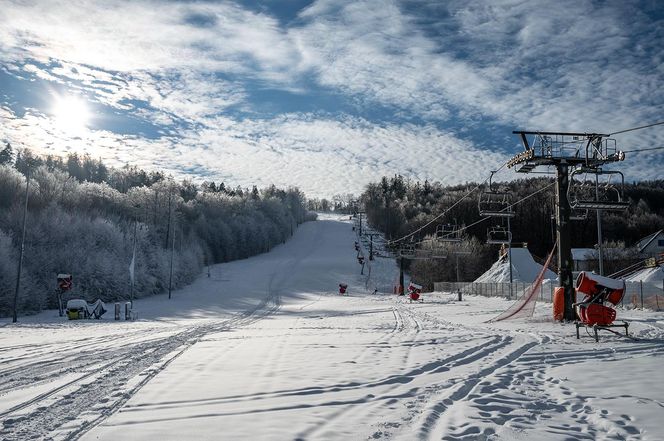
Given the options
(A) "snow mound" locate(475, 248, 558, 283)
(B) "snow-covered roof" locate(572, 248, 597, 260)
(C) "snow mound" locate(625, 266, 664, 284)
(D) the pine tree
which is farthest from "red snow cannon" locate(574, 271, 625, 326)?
(D) the pine tree

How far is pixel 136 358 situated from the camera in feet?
39.6

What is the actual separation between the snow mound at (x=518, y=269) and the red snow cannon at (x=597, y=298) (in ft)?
141

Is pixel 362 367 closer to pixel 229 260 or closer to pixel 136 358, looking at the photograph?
pixel 136 358

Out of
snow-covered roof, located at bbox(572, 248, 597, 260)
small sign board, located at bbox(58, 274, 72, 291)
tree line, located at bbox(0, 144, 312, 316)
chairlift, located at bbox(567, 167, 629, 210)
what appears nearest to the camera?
chairlift, located at bbox(567, 167, 629, 210)

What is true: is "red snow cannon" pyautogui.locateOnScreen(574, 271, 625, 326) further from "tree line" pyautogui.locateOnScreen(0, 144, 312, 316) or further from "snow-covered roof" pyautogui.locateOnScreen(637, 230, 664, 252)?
"snow-covered roof" pyautogui.locateOnScreen(637, 230, 664, 252)

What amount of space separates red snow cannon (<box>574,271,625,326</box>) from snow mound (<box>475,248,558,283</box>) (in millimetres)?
43015

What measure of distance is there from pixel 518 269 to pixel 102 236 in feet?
164

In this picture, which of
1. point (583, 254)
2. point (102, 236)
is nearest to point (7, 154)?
point (102, 236)

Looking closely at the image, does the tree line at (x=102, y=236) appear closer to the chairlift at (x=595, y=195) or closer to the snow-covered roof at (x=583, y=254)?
the chairlift at (x=595, y=195)

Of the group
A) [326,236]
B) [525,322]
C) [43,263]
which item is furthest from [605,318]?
[326,236]

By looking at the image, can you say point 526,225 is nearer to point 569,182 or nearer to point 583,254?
point 583,254

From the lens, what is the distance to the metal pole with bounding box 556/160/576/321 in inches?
A: 798

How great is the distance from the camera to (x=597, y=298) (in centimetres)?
1506

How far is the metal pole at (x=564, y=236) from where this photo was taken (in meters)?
20.3
